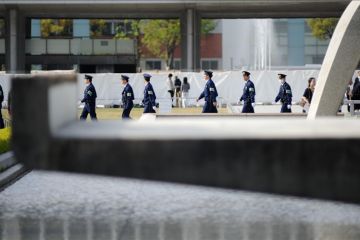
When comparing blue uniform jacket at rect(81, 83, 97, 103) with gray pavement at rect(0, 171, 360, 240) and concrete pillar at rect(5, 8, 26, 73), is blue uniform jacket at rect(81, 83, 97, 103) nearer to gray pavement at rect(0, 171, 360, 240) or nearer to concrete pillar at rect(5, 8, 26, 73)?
gray pavement at rect(0, 171, 360, 240)

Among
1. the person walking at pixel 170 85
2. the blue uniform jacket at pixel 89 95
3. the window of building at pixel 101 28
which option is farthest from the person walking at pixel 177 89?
the window of building at pixel 101 28

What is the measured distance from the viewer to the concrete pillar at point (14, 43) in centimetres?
5869

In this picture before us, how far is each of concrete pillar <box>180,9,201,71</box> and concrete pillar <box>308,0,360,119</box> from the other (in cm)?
4196

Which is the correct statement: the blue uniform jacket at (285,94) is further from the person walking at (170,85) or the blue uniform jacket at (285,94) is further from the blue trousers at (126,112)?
the person walking at (170,85)

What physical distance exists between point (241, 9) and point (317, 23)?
23542 millimetres

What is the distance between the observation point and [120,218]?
12234 millimetres

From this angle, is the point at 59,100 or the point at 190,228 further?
the point at 190,228

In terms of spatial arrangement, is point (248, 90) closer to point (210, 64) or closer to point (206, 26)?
point (206, 26)

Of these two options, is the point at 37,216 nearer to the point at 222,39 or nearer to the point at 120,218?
the point at 120,218

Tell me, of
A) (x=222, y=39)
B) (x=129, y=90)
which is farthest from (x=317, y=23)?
(x=129, y=90)

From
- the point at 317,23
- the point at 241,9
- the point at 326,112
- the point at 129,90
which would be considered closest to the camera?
the point at 326,112

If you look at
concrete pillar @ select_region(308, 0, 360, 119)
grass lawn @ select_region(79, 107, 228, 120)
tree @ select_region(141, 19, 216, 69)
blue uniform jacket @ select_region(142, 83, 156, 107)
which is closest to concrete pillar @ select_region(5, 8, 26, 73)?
grass lawn @ select_region(79, 107, 228, 120)

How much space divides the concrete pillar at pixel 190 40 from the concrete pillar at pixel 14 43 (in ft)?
34.2

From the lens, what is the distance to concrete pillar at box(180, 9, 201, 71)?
59.2 meters
